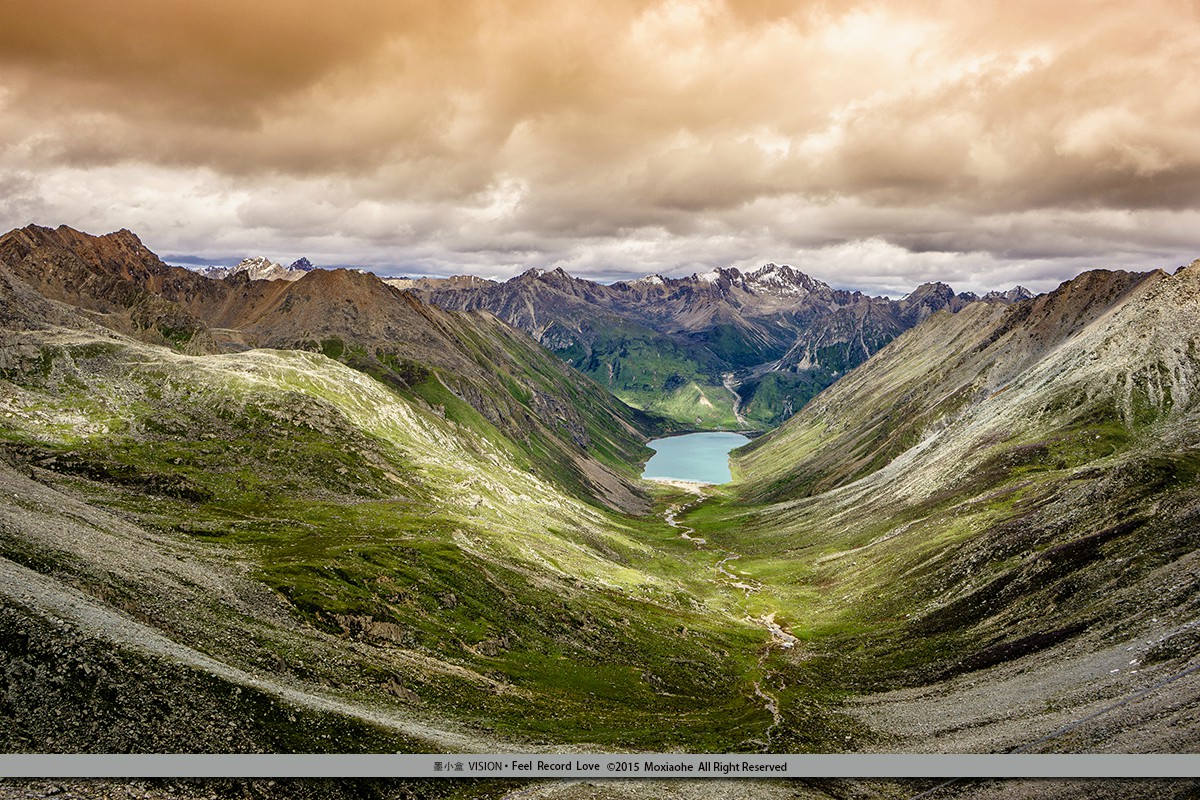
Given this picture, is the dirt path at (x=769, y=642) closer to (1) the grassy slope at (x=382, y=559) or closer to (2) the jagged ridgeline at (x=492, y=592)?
(2) the jagged ridgeline at (x=492, y=592)

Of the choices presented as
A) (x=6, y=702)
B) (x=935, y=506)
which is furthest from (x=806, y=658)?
(x=6, y=702)

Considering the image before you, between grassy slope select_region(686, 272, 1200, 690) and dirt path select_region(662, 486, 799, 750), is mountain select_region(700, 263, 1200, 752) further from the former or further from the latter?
dirt path select_region(662, 486, 799, 750)

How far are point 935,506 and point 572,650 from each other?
122m

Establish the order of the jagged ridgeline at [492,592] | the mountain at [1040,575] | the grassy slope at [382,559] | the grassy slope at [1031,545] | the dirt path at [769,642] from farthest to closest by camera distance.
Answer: the grassy slope at [1031,545], the dirt path at [769,642], the grassy slope at [382,559], the mountain at [1040,575], the jagged ridgeline at [492,592]

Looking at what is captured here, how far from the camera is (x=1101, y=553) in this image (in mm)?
104688

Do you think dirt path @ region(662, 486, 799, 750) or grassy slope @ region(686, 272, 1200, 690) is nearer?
dirt path @ region(662, 486, 799, 750)

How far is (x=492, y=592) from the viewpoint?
107875 mm

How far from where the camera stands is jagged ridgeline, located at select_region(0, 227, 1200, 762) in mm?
53875

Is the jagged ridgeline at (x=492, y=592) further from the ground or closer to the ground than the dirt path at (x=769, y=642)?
further from the ground

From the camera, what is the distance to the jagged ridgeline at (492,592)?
53.9 metres

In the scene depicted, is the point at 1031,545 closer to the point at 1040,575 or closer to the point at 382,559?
the point at 1040,575

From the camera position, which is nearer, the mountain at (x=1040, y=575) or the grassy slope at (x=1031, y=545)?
the mountain at (x=1040, y=575)

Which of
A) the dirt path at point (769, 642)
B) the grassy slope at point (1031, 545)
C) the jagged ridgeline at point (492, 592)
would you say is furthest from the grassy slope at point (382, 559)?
the grassy slope at point (1031, 545)

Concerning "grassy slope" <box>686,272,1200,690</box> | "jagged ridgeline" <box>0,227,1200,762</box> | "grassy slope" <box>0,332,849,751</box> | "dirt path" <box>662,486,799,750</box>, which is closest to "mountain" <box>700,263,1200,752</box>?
"grassy slope" <box>686,272,1200,690</box>
